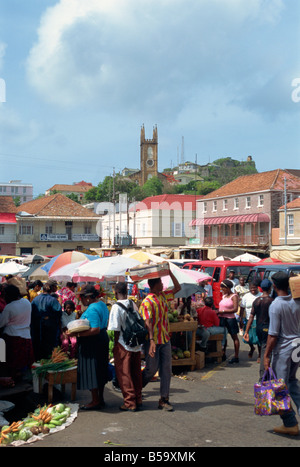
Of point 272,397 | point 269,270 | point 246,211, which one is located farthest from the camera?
point 246,211

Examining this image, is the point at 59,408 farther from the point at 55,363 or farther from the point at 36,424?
the point at 55,363

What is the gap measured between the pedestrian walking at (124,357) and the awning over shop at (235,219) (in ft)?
159

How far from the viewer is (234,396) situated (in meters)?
8.09

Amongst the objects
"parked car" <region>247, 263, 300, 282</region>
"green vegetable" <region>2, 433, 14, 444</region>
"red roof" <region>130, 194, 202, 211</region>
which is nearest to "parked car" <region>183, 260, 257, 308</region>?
"parked car" <region>247, 263, 300, 282</region>

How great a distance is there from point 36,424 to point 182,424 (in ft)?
6.03

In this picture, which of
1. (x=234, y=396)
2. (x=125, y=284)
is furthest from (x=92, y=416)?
(x=234, y=396)

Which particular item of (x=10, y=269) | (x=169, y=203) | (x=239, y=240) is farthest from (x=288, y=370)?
(x=169, y=203)

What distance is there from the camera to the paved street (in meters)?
5.81

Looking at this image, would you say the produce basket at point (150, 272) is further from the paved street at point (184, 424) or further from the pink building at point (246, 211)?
the pink building at point (246, 211)

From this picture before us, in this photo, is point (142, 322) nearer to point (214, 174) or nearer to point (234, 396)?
point (234, 396)

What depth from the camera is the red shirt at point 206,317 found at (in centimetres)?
1060

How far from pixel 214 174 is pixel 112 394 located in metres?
139

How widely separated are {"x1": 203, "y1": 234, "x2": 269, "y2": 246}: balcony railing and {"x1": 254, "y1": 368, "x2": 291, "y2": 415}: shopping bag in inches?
1899

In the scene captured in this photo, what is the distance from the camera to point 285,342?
601 cm
